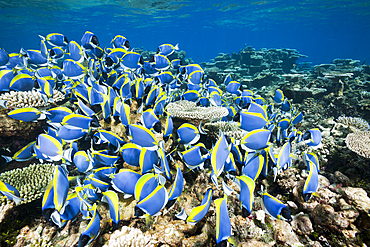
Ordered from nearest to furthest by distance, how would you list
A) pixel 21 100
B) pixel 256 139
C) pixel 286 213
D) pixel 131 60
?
pixel 286 213
pixel 256 139
pixel 131 60
pixel 21 100

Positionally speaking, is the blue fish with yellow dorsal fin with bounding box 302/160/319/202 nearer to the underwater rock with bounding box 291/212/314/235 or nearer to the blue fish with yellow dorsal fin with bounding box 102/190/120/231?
the underwater rock with bounding box 291/212/314/235

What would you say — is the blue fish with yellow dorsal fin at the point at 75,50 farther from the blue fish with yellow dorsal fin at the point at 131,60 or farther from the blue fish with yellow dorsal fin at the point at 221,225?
the blue fish with yellow dorsal fin at the point at 221,225

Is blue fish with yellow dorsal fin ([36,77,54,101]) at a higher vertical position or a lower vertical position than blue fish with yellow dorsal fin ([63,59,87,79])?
lower

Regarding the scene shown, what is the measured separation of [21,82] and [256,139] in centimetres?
363

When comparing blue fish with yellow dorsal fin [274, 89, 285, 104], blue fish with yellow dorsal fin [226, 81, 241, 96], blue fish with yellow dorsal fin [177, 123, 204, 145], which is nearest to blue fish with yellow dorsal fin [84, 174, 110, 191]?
blue fish with yellow dorsal fin [177, 123, 204, 145]

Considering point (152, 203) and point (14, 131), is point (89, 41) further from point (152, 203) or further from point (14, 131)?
point (152, 203)

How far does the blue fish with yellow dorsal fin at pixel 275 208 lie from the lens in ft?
5.62

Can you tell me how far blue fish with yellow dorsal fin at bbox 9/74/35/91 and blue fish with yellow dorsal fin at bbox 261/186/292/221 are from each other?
3856 millimetres

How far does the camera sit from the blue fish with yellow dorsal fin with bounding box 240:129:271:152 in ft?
6.14

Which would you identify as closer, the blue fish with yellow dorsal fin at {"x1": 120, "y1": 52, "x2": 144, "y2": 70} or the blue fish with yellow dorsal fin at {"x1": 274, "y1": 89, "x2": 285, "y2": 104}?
the blue fish with yellow dorsal fin at {"x1": 120, "y1": 52, "x2": 144, "y2": 70}

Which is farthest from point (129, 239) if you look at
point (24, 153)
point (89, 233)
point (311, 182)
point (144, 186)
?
point (311, 182)

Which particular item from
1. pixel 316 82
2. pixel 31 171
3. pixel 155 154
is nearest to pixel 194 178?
pixel 155 154

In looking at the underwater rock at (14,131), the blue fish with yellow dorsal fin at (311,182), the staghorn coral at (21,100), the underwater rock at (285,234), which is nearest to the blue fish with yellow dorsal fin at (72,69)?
the staghorn coral at (21,100)

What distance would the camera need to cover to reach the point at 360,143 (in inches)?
142
